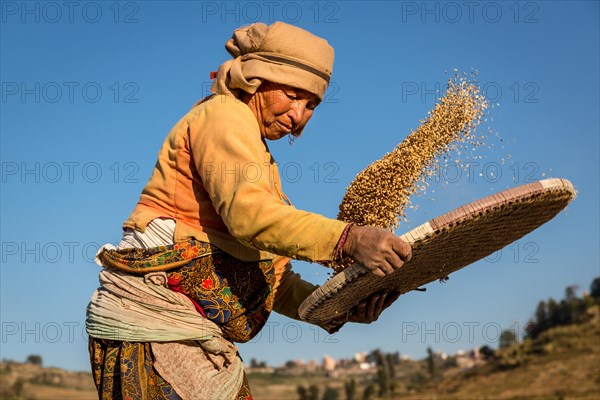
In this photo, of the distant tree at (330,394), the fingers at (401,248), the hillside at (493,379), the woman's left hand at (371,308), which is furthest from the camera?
the distant tree at (330,394)

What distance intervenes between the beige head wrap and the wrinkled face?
0.14ft

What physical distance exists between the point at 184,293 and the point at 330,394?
28245 mm

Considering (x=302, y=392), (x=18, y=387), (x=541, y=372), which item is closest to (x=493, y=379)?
(x=541, y=372)

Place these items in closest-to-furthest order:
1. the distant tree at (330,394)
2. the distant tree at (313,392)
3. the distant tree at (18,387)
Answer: the distant tree at (18,387)
the distant tree at (313,392)
the distant tree at (330,394)

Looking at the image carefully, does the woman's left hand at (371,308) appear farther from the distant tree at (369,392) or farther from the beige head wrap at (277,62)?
the distant tree at (369,392)

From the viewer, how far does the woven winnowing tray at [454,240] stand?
2.29 metres

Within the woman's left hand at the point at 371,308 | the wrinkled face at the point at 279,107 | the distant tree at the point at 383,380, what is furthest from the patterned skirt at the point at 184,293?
the distant tree at the point at 383,380

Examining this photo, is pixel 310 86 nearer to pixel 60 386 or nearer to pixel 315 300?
pixel 315 300

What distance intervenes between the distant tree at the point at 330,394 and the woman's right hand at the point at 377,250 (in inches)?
1110

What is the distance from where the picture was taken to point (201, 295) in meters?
2.57

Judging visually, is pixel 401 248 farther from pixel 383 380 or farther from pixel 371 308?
pixel 383 380

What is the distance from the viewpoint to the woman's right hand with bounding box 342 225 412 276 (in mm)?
2219

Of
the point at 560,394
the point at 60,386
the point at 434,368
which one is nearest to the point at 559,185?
the point at 560,394

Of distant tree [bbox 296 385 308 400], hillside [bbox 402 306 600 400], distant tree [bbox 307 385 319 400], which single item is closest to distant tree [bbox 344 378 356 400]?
distant tree [bbox 307 385 319 400]
